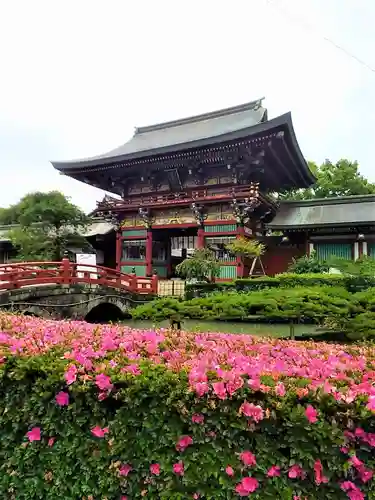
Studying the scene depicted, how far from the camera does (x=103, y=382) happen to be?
2213 mm

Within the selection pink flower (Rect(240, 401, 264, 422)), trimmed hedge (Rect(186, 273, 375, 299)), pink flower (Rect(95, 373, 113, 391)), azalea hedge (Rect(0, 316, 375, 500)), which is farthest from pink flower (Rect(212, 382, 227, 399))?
trimmed hedge (Rect(186, 273, 375, 299))

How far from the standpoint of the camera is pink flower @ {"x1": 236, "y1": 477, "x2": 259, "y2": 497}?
6.18ft

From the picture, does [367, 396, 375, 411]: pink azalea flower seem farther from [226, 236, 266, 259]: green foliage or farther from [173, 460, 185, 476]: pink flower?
[226, 236, 266, 259]: green foliage

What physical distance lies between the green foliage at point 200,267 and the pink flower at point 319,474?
504 inches

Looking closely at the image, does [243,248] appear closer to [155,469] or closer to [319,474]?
[155,469]

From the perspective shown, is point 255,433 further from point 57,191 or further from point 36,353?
point 57,191

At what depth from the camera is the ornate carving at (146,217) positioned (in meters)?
18.9

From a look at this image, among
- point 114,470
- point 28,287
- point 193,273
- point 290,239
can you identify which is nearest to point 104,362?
point 114,470

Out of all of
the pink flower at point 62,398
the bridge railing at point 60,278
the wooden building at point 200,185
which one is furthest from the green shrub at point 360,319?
the bridge railing at point 60,278

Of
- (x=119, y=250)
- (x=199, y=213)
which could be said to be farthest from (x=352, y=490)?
(x=119, y=250)

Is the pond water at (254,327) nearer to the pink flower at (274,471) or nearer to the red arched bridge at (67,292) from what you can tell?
the red arched bridge at (67,292)

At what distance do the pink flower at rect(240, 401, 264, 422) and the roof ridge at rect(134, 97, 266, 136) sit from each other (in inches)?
889

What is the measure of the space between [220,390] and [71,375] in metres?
0.96

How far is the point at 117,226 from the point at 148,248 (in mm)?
2455
